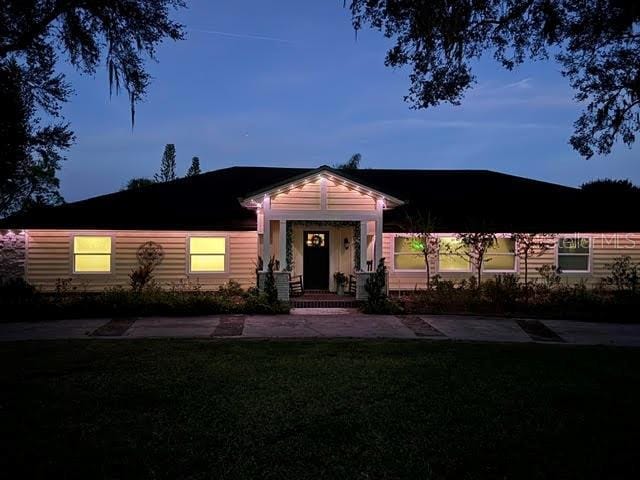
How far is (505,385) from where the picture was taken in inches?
264

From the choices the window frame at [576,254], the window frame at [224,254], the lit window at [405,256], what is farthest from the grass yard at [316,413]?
the window frame at [576,254]

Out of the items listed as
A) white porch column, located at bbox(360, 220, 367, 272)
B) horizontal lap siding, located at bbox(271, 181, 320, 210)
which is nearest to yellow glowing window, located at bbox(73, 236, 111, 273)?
horizontal lap siding, located at bbox(271, 181, 320, 210)

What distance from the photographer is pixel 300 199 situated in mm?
15281

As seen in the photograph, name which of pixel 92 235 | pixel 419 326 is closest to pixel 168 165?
pixel 92 235

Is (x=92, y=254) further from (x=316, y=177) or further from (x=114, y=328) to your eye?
(x=316, y=177)

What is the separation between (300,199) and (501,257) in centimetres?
827

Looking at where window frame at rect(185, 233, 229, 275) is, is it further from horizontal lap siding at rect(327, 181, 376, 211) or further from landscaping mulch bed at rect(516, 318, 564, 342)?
landscaping mulch bed at rect(516, 318, 564, 342)

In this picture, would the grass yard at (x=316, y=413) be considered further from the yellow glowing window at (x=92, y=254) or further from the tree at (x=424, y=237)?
the yellow glowing window at (x=92, y=254)

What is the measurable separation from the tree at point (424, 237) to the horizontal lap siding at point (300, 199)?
3.09 meters

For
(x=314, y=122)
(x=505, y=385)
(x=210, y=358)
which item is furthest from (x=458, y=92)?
(x=314, y=122)

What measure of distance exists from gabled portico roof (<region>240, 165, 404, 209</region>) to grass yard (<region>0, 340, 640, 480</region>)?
6.83 meters

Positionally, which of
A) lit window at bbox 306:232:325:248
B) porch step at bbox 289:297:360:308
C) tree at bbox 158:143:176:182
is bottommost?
porch step at bbox 289:297:360:308

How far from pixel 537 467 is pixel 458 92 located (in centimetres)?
706

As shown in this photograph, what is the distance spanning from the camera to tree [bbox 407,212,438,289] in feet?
51.6
